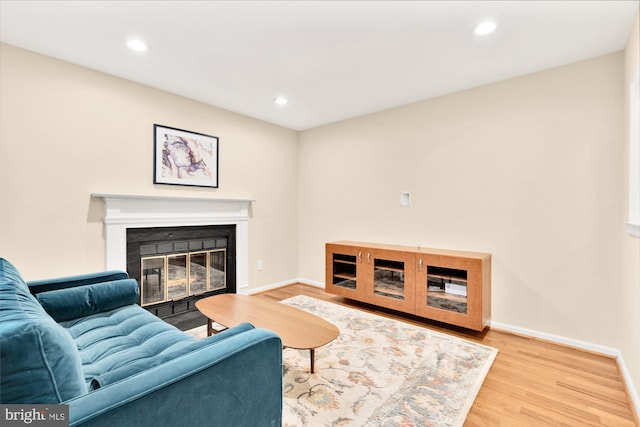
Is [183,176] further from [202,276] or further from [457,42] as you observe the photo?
[457,42]

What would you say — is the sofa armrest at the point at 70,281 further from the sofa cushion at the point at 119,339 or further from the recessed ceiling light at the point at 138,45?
the recessed ceiling light at the point at 138,45

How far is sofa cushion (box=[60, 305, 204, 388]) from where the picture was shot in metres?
1.43

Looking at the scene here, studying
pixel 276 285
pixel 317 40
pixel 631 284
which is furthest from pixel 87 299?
pixel 631 284

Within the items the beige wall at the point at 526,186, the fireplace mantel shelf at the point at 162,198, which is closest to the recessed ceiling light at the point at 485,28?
the beige wall at the point at 526,186

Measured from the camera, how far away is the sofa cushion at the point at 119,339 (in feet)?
4.70

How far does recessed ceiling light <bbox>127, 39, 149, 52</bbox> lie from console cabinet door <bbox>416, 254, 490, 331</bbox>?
2.99 meters

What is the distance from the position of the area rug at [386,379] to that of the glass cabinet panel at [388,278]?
43 cm

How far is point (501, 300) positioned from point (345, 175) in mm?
2343

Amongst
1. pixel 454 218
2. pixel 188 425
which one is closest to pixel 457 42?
pixel 454 218

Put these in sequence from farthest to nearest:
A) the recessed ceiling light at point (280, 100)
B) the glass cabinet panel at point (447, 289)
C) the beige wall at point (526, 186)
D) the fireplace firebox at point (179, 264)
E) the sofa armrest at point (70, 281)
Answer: the recessed ceiling light at point (280, 100), the fireplace firebox at point (179, 264), the glass cabinet panel at point (447, 289), the beige wall at point (526, 186), the sofa armrest at point (70, 281)

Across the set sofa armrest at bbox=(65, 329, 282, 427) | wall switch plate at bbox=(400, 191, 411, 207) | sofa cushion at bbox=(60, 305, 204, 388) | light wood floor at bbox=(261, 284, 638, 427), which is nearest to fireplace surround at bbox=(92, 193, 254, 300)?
sofa cushion at bbox=(60, 305, 204, 388)

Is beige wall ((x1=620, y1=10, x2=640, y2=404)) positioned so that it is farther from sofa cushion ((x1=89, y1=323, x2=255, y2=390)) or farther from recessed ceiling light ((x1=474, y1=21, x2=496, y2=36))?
sofa cushion ((x1=89, y1=323, x2=255, y2=390))

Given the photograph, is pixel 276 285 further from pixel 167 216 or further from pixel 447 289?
pixel 447 289

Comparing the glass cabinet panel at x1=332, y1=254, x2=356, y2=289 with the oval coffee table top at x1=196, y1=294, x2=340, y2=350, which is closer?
the oval coffee table top at x1=196, y1=294, x2=340, y2=350
